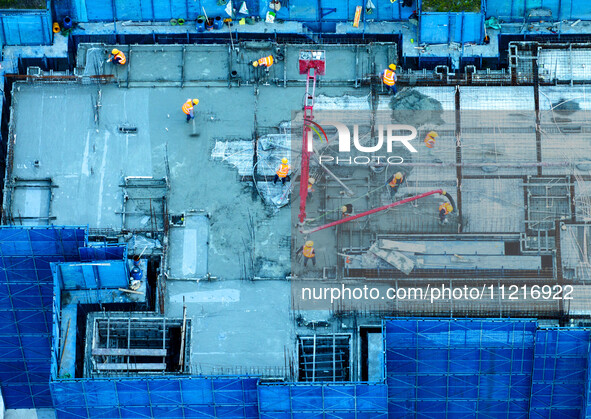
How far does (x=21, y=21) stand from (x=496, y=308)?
34585 millimetres

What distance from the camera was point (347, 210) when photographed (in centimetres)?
11225

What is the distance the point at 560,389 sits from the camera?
10894 cm

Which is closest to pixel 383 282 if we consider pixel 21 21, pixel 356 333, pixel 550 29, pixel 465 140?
pixel 356 333

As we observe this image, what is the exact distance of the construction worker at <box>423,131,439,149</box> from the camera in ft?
373

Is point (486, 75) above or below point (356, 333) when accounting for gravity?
above

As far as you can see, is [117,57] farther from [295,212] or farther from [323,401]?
[323,401]

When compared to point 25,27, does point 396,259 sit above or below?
below

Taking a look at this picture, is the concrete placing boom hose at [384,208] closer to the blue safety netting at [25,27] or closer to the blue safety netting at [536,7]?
the blue safety netting at [536,7]

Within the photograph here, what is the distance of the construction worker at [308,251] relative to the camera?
4333 inches

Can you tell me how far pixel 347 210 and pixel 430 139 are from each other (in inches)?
271

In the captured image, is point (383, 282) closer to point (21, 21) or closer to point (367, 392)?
point (367, 392)

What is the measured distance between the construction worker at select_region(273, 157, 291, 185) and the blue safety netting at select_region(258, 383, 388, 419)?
13.9 meters

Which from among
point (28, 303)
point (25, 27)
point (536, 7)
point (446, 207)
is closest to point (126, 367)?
point (28, 303)

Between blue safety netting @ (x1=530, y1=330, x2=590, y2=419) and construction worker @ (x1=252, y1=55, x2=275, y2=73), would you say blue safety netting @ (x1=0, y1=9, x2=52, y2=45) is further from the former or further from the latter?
blue safety netting @ (x1=530, y1=330, x2=590, y2=419)
